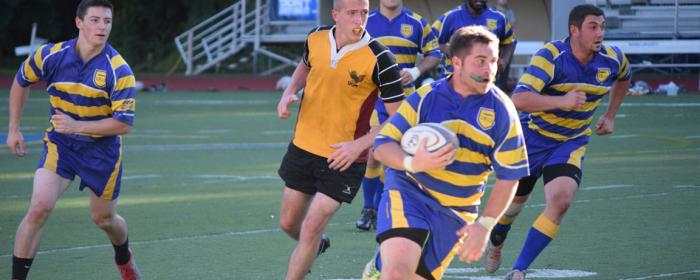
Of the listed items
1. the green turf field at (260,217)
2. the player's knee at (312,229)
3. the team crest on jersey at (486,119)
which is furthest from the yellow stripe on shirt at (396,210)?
the green turf field at (260,217)

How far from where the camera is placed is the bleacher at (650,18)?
31078mm

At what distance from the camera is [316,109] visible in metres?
7.83

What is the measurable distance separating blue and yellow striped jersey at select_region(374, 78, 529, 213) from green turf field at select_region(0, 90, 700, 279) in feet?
A: 7.48

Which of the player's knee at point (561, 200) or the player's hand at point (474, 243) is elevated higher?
the player's hand at point (474, 243)

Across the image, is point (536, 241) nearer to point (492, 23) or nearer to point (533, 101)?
point (533, 101)

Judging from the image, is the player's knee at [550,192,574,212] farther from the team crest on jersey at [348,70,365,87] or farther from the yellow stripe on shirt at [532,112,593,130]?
the team crest on jersey at [348,70,365,87]

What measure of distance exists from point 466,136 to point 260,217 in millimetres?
5432

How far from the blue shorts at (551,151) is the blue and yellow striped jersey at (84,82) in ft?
9.13

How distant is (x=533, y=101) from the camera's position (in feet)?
27.4

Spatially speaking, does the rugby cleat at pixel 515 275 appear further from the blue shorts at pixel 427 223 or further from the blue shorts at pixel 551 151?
the blue shorts at pixel 427 223

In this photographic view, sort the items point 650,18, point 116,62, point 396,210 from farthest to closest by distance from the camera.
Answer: point 650,18, point 116,62, point 396,210

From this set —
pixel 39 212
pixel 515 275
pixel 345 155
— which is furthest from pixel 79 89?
pixel 515 275

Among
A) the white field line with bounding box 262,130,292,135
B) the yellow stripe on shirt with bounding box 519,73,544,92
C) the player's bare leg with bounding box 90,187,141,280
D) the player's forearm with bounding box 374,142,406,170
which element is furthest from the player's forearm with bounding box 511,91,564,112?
the white field line with bounding box 262,130,292,135

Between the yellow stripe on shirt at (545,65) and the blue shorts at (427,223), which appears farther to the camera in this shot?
the yellow stripe on shirt at (545,65)
